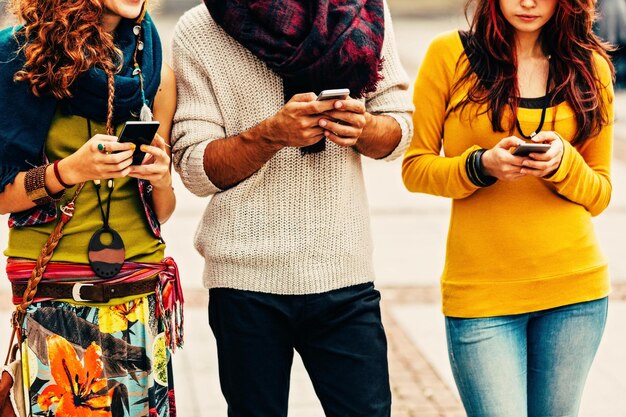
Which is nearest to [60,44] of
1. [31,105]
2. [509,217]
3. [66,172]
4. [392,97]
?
[31,105]

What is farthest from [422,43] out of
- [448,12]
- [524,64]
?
[524,64]

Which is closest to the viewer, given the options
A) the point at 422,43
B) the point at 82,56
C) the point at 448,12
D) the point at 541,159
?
the point at 82,56

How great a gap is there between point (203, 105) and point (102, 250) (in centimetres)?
47

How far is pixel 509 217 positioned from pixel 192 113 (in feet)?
3.07

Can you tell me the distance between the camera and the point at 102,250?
114 inches

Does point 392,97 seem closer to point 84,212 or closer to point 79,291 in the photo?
point 84,212

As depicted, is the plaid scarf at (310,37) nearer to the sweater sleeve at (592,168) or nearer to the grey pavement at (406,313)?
the sweater sleeve at (592,168)

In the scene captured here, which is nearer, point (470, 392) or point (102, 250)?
point (102, 250)

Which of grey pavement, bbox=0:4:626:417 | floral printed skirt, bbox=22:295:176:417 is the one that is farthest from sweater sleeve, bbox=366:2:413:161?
grey pavement, bbox=0:4:626:417

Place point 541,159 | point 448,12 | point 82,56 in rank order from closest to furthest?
point 82,56 < point 541,159 < point 448,12

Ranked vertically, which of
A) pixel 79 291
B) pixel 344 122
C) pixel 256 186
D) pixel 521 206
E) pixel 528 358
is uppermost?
pixel 344 122

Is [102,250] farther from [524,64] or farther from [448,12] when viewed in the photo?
[448,12]

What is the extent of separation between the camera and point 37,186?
9.20ft

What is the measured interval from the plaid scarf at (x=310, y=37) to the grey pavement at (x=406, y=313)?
1.89m
